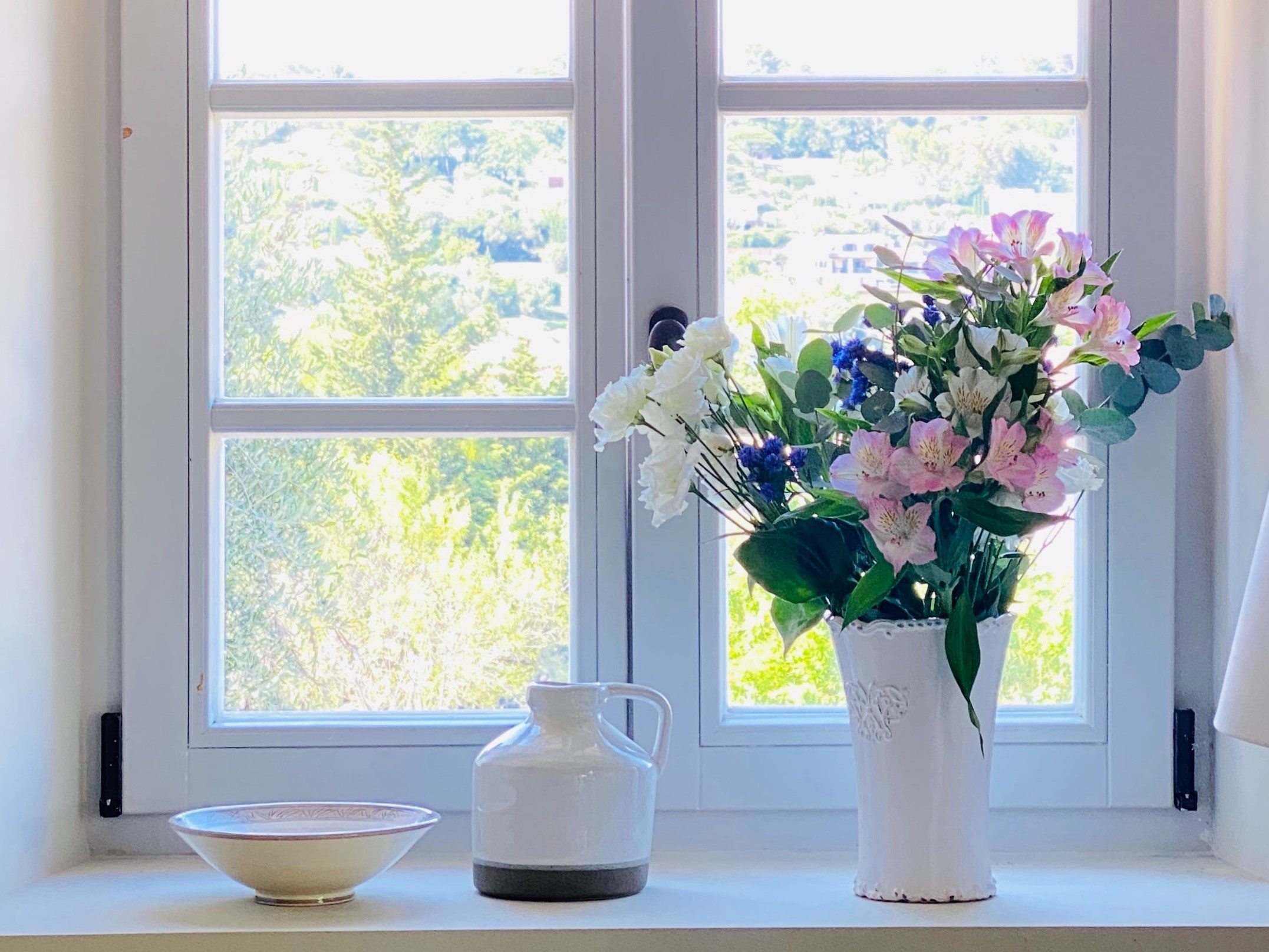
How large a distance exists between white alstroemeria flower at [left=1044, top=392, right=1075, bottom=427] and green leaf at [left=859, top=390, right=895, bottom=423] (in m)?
0.14

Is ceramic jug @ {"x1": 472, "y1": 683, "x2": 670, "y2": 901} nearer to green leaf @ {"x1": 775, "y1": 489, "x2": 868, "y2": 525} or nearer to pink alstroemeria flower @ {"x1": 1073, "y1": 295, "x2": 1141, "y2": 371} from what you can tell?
green leaf @ {"x1": 775, "y1": 489, "x2": 868, "y2": 525}

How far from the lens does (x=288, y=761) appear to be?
1650 millimetres

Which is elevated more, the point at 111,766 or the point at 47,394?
the point at 47,394

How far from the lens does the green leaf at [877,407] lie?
1295 millimetres

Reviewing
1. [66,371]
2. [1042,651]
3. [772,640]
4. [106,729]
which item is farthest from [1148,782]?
[66,371]

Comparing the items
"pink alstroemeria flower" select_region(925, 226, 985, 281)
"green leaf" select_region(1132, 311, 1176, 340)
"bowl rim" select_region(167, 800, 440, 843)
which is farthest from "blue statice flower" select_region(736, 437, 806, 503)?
"bowl rim" select_region(167, 800, 440, 843)

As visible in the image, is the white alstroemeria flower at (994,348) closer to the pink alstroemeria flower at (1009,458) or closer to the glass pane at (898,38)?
the pink alstroemeria flower at (1009,458)

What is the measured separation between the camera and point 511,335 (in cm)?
170

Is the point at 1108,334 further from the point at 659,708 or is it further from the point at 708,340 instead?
the point at 659,708

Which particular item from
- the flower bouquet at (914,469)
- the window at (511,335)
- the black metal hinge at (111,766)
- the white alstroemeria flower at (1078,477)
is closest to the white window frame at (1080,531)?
the window at (511,335)

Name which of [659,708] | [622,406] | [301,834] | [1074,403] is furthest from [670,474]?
[301,834]

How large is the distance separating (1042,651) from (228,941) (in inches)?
36.1

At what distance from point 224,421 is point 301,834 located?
49cm

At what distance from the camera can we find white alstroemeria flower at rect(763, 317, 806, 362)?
4.63 ft
